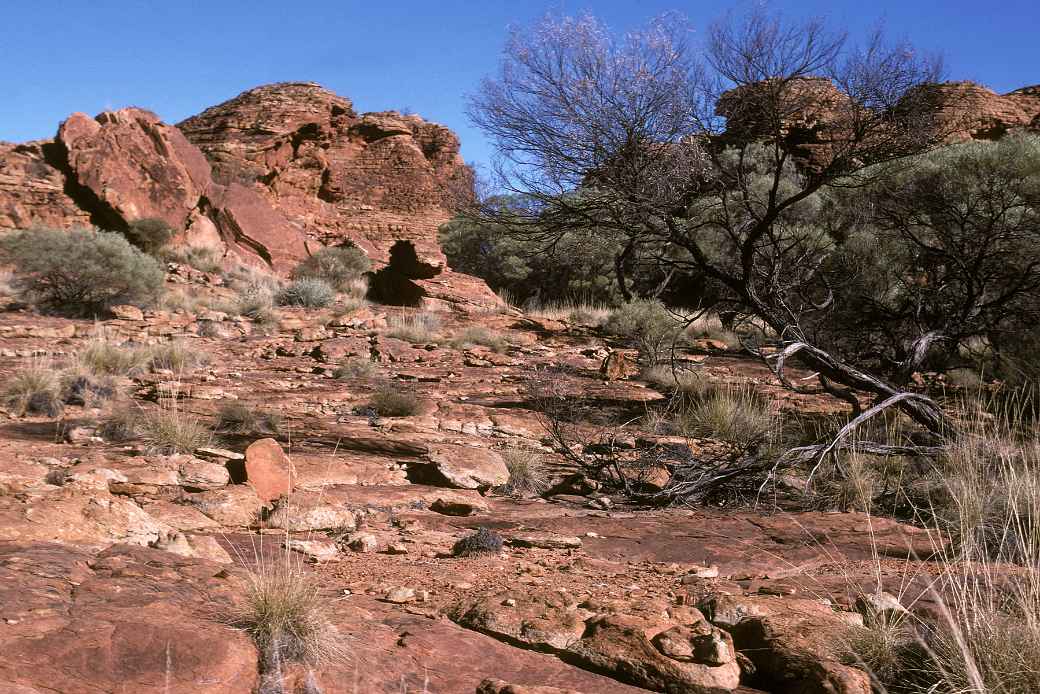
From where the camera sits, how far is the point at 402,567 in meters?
3.50

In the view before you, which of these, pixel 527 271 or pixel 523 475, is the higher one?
pixel 527 271

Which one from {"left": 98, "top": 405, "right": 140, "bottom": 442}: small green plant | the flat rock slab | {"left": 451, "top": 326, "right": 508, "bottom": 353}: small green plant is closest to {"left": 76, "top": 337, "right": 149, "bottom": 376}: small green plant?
{"left": 98, "top": 405, "right": 140, "bottom": 442}: small green plant

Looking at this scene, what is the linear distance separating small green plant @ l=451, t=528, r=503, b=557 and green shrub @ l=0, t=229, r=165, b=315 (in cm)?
1187

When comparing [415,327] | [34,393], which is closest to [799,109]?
[415,327]

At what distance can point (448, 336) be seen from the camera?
14.0 m

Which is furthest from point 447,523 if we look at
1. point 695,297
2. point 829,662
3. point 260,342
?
point 695,297

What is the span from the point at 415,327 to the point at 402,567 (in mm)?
10512

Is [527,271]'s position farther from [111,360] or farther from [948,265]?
[111,360]

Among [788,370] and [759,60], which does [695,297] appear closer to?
[788,370]

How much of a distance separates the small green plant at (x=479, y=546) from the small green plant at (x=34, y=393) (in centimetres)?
484

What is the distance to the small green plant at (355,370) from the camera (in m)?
9.78

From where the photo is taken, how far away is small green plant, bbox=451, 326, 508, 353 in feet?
42.9

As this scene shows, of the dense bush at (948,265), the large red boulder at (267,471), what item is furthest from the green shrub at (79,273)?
the dense bush at (948,265)

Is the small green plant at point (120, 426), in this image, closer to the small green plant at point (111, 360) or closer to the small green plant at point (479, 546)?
the small green plant at point (111, 360)
